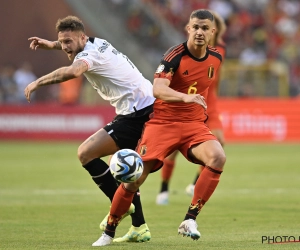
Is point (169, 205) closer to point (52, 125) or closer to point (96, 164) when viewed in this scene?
point (96, 164)

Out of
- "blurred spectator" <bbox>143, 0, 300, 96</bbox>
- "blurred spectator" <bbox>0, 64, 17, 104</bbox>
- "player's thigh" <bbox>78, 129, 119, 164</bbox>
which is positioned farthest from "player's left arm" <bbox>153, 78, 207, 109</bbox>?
"blurred spectator" <bbox>143, 0, 300, 96</bbox>

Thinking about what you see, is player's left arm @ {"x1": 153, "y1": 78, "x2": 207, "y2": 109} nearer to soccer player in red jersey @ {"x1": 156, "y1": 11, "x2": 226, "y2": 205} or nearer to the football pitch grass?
the football pitch grass

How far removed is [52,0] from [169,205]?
19.3 meters

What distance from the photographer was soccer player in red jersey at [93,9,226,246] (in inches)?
304

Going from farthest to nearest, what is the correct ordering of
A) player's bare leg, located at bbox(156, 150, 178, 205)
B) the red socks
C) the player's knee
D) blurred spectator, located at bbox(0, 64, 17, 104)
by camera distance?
blurred spectator, located at bbox(0, 64, 17, 104), player's bare leg, located at bbox(156, 150, 178, 205), the red socks, the player's knee

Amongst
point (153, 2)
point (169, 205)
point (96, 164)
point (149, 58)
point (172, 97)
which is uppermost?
point (153, 2)

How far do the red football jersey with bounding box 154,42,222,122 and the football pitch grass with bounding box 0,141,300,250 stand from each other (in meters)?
1.37

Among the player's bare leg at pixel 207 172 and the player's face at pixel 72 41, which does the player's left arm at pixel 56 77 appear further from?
the player's bare leg at pixel 207 172

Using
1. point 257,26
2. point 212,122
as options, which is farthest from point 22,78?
point 212,122

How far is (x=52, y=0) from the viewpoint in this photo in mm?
29219

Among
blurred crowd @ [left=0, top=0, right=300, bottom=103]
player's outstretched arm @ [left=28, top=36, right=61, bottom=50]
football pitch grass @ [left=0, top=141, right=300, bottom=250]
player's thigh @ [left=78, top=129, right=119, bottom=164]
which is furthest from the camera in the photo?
blurred crowd @ [left=0, top=0, right=300, bottom=103]

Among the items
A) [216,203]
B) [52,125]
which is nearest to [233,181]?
[216,203]

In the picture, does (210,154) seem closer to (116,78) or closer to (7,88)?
(116,78)

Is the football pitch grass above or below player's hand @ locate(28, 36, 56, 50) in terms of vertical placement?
below
